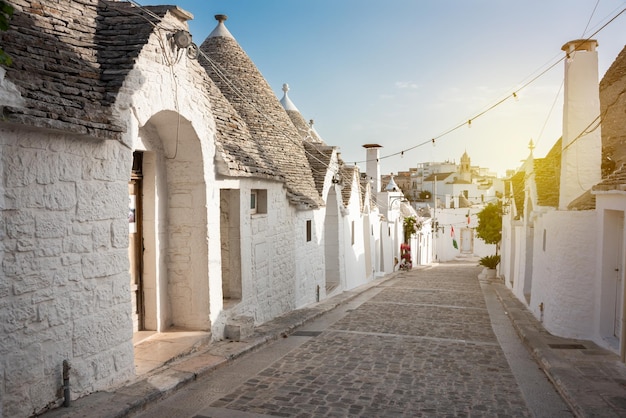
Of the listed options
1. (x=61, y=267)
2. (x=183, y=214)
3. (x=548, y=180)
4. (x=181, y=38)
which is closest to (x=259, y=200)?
(x=183, y=214)

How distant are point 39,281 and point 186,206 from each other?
121 inches

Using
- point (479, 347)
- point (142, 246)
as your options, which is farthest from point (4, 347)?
point (479, 347)

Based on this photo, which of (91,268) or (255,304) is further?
(255,304)

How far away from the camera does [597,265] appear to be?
8.29m

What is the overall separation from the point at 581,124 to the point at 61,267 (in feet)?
29.5

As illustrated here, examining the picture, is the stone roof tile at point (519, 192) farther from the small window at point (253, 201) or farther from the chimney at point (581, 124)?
the small window at point (253, 201)

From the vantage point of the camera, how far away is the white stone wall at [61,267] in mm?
4469

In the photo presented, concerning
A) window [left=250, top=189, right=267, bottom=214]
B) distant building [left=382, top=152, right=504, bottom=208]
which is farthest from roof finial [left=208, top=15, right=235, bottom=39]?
distant building [left=382, top=152, right=504, bottom=208]

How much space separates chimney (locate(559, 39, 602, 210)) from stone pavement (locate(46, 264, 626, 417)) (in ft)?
9.40

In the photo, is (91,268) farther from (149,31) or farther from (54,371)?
(149,31)

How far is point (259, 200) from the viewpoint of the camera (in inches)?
400

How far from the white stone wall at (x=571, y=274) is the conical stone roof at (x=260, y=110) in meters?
5.42

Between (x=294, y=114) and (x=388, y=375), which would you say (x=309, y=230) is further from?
(x=294, y=114)

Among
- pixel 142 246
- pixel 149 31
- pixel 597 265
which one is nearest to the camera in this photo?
pixel 149 31
